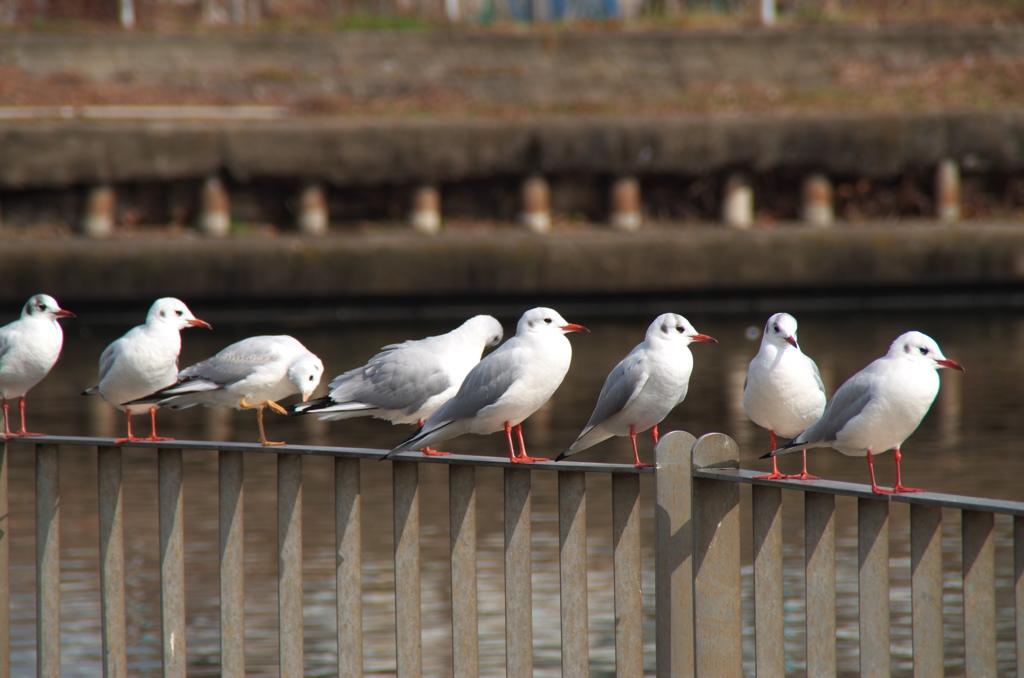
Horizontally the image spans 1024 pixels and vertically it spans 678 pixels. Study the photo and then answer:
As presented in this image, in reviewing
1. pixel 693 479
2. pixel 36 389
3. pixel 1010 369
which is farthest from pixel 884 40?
pixel 693 479

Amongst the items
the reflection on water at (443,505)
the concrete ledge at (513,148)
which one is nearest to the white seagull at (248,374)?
the reflection on water at (443,505)

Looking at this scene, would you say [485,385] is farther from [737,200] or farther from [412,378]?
[737,200]

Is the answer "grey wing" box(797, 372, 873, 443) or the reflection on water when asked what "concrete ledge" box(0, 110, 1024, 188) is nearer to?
the reflection on water

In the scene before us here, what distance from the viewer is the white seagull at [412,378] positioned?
3.86 metres

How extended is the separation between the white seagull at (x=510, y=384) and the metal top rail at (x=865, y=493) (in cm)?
53

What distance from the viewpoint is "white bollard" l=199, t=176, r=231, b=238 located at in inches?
487

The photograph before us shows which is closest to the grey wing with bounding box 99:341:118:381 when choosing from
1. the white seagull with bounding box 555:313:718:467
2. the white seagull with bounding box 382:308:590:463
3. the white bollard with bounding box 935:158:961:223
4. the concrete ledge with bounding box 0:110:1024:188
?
the white seagull with bounding box 382:308:590:463

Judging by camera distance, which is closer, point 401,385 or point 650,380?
point 650,380

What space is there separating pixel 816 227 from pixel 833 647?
9.39 metres

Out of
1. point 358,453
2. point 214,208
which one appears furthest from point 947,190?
point 358,453

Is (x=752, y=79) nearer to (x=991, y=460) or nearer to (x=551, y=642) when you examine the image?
(x=991, y=460)

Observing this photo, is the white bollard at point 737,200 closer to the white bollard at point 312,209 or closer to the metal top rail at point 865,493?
the white bollard at point 312,209

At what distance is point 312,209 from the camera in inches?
495

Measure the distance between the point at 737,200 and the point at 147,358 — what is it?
9.39 m
